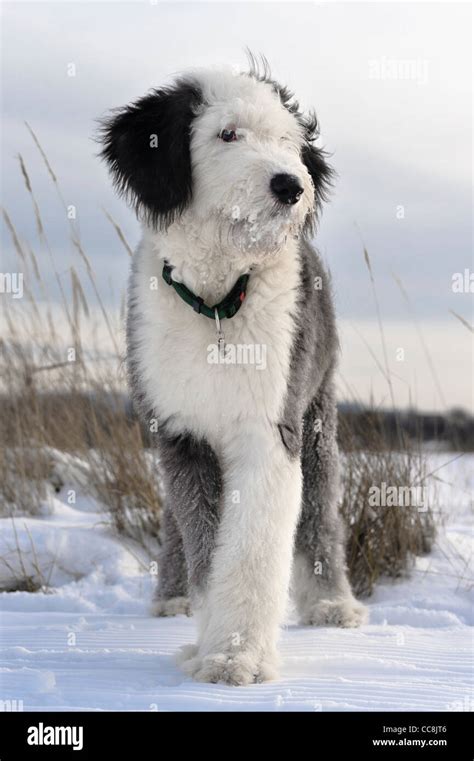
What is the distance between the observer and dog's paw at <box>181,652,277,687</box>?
11.5ft

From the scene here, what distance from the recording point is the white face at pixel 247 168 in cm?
348

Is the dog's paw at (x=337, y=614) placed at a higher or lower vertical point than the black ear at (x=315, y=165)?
lower

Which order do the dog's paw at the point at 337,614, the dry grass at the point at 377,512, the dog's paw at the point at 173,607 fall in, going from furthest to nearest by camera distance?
the dry grass at the point at 377,512 < the dog's paw at the point at 173,607 < the dog's paw at the point at 337,614

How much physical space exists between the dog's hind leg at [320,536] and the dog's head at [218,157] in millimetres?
1099

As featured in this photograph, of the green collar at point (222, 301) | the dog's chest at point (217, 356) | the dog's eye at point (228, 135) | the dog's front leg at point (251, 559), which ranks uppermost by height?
the dog's eye at point (228, 135)

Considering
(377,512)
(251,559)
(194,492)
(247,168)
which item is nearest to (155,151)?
(247,168)

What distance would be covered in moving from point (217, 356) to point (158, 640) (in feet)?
4.47

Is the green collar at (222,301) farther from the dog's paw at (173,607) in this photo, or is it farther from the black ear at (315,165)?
the dog's paw at (173,607)

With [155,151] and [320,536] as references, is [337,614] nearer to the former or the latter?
[320,536]

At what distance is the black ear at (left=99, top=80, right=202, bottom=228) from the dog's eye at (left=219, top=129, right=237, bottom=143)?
6.7 inches

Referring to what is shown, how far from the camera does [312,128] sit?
13.9 ft

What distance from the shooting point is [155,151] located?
3.82 m

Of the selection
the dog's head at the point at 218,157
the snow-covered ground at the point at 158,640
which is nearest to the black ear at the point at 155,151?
the dog's head at the point at 218,157

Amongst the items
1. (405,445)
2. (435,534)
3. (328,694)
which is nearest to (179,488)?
(328,694)
